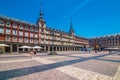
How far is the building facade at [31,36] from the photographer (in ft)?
121

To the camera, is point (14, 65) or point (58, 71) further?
point (14, 65)

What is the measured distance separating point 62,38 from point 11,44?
34073 mm

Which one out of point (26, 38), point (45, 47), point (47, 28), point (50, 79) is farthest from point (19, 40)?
Result: point (50, 79)

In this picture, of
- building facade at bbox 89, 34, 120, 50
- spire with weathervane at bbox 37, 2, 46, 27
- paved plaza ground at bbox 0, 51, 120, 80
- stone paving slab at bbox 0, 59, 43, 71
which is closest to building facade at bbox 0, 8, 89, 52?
spire with weathervane at bbox 37, 2, 46, 27

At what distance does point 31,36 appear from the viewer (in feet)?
151

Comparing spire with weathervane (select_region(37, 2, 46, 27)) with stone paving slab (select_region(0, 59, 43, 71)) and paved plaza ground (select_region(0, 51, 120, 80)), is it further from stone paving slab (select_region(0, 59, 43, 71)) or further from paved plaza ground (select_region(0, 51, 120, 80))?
stone paving slab (select_region(0, 59, 43, 71))

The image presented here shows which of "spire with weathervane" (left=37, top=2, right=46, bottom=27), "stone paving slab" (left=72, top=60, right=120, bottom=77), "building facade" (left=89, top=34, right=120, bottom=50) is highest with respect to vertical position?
"spire with weathervane" (left=37, top=2, right=46, bottom=27)

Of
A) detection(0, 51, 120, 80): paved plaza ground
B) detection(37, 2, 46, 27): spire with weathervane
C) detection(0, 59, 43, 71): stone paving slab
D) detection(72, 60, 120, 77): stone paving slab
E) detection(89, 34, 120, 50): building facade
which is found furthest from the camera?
detection(89, 34, 120, 50): building facade

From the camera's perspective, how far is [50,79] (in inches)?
249

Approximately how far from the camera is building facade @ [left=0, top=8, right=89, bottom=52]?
36906 mm

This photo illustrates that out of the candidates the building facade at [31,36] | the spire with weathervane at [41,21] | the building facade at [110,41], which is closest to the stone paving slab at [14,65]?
the building facade at [31,36]

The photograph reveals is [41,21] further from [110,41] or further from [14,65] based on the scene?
[110,41]

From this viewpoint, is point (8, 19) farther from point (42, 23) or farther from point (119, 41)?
point (119, 41)

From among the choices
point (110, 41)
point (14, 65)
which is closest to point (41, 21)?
point (14, 65)
